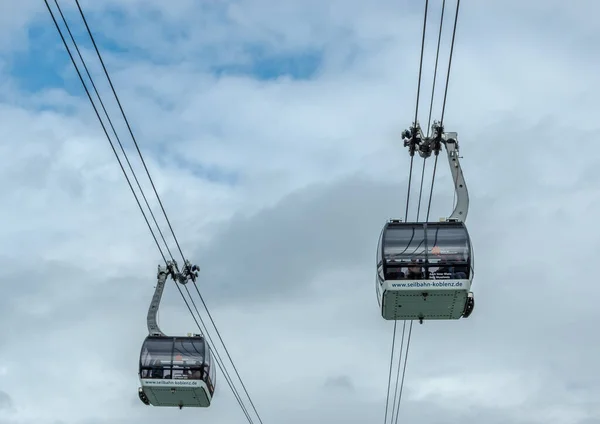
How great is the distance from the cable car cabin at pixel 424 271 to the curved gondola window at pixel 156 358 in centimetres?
1257

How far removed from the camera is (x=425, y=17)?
2178cm

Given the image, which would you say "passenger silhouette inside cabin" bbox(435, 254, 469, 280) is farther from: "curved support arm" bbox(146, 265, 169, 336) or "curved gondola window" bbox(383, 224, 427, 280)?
"curved support arm" bbox(146, 265, 169, 336)

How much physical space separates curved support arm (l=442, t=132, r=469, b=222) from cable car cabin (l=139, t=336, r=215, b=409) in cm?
1284

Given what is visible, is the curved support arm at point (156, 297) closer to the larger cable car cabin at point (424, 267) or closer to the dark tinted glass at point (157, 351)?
the dark tinted glass at point (157, 351)

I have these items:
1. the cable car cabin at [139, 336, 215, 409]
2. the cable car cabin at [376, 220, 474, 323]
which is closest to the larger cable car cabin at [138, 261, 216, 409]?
the cable car cabin at [139, 336, 215, 409]

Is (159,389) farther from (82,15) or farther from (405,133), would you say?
(82,15)

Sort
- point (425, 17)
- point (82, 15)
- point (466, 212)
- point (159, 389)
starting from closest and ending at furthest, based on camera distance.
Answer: point (82, 15) < point (425, 17) < point (466, 212) < point (159, 389)

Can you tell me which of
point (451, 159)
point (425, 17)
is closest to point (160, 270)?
point (451, 159)

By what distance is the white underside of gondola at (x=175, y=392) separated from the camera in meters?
43.3

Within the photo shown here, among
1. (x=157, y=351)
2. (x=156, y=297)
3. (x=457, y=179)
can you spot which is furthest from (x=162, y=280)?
(x=457, y=179)

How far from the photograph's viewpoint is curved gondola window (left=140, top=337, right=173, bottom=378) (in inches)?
1711

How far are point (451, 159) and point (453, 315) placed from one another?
5.78m

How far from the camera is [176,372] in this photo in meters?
43.5

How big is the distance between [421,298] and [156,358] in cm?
1447
